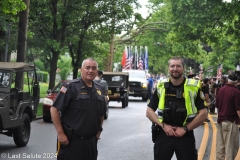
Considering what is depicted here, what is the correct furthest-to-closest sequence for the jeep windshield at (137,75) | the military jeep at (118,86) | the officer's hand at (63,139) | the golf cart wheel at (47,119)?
the jeep windshield at (137,75) → the military jeep at (118,86) → the golf cart wheel at (47,119) → the officer's hand at (63,139)

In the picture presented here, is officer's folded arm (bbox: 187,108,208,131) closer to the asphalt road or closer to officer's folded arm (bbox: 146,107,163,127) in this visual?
officer's folded arm (bbox: 146,107,163,127)

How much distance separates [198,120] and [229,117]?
12.0 feet

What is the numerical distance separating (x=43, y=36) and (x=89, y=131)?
2577 centimetres

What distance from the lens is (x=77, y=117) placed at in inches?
263

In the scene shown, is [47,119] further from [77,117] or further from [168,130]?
[168,130]

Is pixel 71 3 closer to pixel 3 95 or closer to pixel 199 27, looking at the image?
pixel 199 27

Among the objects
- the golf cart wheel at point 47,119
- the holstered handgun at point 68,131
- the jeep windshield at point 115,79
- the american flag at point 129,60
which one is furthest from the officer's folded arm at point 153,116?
the american flag at point 129,60

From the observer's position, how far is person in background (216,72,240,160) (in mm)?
10156

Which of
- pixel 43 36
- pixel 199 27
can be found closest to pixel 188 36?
pixel 199 27


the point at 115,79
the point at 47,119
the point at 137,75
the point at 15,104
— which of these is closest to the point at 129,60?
the point at 137,75

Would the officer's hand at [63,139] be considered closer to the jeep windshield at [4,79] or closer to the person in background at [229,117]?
the person in background at [229,117]

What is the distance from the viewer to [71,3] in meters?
31.0

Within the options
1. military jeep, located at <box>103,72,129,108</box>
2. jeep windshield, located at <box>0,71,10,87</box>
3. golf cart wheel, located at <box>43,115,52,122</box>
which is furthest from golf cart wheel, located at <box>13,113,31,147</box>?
military jeep, located at <box>103,72,129,108</box>

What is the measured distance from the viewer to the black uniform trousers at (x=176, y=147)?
668cm
